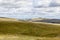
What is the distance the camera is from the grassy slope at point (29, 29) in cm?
82

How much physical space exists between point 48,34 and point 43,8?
46 cm

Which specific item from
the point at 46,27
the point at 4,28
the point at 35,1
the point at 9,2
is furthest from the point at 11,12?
the point at 46,27

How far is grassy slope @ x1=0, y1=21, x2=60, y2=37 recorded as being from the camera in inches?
32.1

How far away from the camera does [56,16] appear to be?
115cm

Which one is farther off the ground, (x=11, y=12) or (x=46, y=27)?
(x=11, y=12)

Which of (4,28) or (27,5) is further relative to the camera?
(27,5)

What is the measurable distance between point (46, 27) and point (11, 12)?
1.56 ft

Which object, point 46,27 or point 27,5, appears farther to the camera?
point 27,5

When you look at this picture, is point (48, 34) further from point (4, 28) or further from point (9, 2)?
point (9, 2)

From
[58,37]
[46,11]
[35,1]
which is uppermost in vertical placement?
[35,1]

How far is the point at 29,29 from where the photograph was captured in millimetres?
829

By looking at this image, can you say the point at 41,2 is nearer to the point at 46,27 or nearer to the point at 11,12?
the point at 11,12

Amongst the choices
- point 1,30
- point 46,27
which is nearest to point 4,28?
point 1,30

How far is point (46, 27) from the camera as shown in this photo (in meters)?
0.85
